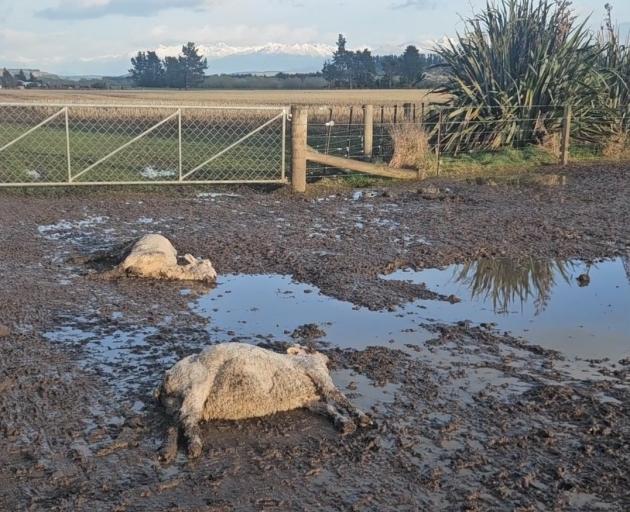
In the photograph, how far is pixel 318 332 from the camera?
6.66 m

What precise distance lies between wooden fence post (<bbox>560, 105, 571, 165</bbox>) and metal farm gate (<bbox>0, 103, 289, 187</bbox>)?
651cm

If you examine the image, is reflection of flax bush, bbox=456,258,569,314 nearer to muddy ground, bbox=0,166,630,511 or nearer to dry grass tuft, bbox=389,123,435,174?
muddy ground, bbox=0,166,630,511

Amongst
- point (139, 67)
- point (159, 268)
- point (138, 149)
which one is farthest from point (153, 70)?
point (159, 268)

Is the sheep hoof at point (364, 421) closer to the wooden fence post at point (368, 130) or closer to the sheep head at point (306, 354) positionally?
the sheep head at point (306, 354)

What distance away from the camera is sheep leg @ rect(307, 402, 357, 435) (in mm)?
4809

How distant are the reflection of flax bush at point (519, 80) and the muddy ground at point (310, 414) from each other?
916 cm

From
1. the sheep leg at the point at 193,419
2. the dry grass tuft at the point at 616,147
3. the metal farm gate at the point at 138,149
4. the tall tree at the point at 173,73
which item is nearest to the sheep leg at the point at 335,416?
the sheep leg at the point at 193,419

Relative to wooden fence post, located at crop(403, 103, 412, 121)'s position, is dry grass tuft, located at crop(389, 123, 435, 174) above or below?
below

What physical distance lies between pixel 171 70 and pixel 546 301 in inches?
4517

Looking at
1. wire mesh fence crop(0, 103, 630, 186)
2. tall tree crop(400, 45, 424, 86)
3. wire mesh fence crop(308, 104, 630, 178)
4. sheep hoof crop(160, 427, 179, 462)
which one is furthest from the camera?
tall tree crop(400, 45, 424, 86)

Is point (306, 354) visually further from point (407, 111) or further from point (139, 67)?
point (139, 67)

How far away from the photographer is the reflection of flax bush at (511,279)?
25.8 ft

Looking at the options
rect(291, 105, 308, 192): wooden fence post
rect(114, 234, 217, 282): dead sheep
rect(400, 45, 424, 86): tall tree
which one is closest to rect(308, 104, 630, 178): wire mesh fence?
rect(291, 105, 308, 192): wooden fence post

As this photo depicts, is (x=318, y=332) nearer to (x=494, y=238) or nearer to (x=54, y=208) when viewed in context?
(x=494, y=238)
